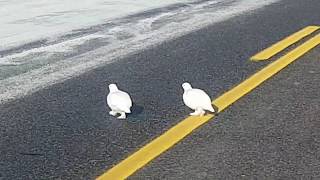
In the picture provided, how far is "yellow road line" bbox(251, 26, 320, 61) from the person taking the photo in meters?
6.43

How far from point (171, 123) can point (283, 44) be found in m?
2.90

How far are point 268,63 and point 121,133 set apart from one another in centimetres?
243

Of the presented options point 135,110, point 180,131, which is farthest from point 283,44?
point 180,131

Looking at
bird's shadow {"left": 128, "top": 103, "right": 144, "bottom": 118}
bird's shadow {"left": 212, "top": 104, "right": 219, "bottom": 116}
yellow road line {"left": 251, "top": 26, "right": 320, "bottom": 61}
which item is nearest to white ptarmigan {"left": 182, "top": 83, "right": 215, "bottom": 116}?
bird's shadow {"left": 212, "top": 104, "right": 219, "bottom": 116}

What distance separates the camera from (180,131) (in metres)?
4.27

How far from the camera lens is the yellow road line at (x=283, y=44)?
643 centimetres

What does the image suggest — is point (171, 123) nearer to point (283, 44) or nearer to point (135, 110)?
point (135, 110)

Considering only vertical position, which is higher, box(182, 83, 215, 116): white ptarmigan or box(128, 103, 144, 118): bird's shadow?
box(128, 103, 144, 118): bird's shadow

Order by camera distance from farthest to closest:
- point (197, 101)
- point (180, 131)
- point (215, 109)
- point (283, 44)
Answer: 1. point (283, 44)
2. point (215, 109)
3. point (197, 101)
4. point (180, 131)

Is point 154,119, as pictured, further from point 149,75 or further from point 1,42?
point 1,42

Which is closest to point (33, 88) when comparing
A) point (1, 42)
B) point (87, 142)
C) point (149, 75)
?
point (149, 75)

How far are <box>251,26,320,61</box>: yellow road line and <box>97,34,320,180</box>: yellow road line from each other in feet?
0.74

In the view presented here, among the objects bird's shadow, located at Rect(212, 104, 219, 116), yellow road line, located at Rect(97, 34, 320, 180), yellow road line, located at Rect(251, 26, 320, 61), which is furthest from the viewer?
yellow road line, located at Rect(251, 26, 320, 61)

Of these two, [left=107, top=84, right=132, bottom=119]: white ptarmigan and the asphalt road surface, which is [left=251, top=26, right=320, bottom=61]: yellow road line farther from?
[left=107, top=84, right=132, bottom=119]: white ptarmigan
